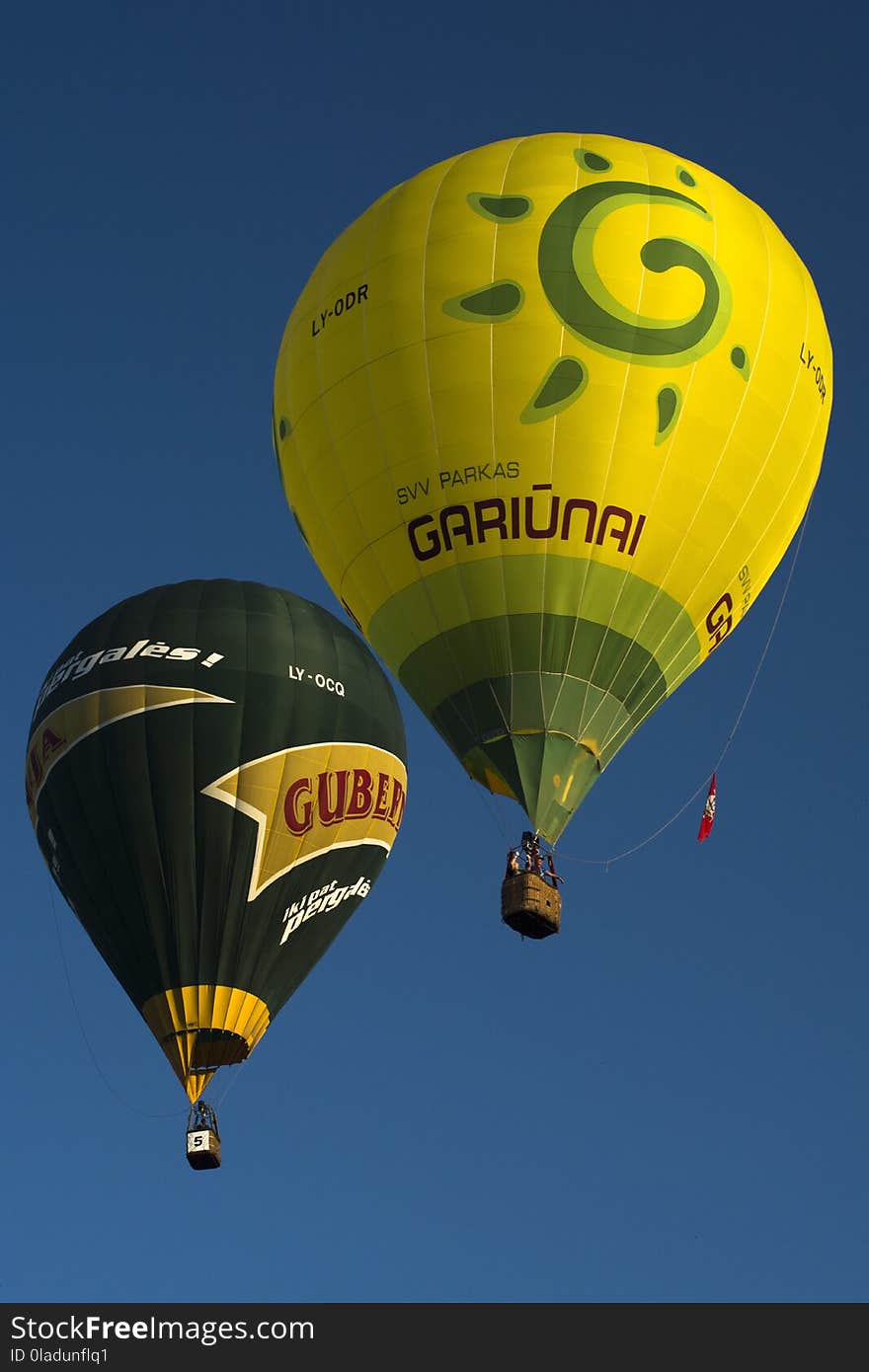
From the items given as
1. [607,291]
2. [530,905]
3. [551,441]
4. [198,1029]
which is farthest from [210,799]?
[607,291]

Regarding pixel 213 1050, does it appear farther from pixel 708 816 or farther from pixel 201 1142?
pixel 708 816

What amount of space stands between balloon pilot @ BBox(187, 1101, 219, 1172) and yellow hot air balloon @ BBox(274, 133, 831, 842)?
429cm

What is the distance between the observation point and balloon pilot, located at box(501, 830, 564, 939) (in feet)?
78.0

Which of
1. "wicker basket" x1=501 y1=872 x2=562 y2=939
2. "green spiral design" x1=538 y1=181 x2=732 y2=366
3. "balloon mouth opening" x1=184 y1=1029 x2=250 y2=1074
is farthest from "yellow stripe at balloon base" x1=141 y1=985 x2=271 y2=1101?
"green spiral design" x1=538 y1=181 x2=732 y2=366

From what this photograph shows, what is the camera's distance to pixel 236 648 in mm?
27781

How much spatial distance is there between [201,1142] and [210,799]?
3317mm

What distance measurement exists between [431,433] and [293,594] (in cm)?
419

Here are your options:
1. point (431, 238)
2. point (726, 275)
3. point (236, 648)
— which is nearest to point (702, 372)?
point (726, 275)

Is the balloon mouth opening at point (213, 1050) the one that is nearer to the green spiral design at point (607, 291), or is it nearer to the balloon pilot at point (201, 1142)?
the balloon pilot at point (201, 1142)

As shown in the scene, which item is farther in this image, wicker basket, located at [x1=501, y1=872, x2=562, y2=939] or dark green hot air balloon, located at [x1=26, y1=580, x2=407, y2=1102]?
dark green hot air balloon, located at [x1=26, y1=580, x2=407, y2=1102]

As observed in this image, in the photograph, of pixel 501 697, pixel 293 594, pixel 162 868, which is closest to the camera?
pixel 501 697

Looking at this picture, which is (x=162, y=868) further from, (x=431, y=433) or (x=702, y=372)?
(x=702, y=372)

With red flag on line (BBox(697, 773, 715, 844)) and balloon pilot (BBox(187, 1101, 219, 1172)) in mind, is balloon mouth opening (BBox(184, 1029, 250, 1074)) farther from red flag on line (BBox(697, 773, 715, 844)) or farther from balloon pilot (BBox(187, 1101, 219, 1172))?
red flag on line (BBox(697, 773, 715, 844))

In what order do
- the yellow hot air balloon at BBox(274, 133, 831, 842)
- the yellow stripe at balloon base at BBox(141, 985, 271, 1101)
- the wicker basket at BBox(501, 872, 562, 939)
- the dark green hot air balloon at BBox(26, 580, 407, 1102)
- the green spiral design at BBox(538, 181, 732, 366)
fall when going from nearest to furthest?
the wicker basket at BBox(501, 872, 562, 939), the yellow hot air balloon at BBox(274, 133, 831, 842), the green spiral design at BBox(538, 181, 732, 366), the yellow stripe at balloon base at BBox(141, 985, 271, 1101), the dark green hot air balloon at BBox(26, 580, 407, 1102)
